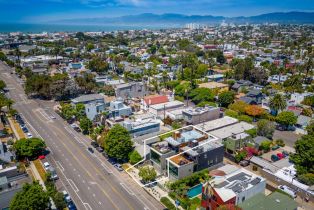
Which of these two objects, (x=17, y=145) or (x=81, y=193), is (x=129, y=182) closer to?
(x=81, y=193)

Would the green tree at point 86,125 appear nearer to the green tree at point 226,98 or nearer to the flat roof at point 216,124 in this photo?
the flat roof at point 216,124

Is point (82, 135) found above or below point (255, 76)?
below

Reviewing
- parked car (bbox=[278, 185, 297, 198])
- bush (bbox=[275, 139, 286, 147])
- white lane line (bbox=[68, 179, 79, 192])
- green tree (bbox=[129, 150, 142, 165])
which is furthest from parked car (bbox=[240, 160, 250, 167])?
white lane line (bbox=[68, 179, 79, 192])

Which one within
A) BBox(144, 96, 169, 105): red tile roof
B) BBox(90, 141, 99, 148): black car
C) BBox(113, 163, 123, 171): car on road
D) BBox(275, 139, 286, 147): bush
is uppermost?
BBox(144, 96, 169, 105): red tile roof

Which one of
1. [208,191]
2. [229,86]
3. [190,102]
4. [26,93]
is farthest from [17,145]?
[229,86]

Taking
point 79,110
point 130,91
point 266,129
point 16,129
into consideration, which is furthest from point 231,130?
point 16,129

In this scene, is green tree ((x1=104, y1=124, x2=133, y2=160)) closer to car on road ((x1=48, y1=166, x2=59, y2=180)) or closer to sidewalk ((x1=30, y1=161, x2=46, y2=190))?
car on road ((x1=48, y1=166, x2=59, y2=180))
